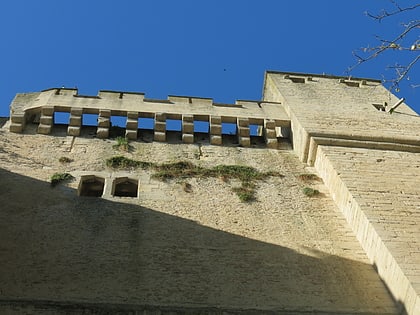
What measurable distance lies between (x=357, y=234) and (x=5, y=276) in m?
4.95

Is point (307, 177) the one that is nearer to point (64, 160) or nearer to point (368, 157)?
point (368, 157)

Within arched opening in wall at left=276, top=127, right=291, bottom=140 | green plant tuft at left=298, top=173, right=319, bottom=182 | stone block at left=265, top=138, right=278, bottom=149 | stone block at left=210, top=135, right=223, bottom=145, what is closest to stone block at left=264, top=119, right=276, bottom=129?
arched opening in wall at left=276, top=127, right=291, bottom=140

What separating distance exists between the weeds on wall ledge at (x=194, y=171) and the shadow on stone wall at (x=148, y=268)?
53.7 inches

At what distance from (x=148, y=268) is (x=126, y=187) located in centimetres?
268

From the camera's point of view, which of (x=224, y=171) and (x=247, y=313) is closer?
(x=247, y=313)

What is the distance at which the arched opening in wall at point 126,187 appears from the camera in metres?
9.97

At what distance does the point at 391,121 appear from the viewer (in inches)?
480

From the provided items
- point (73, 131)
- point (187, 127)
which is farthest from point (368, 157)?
point (73, 131)

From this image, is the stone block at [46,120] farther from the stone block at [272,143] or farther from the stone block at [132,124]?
the stone block at [272,143]

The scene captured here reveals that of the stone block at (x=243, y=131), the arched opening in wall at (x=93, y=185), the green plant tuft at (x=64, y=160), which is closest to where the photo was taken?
the arched opening in wall at (x=93, y=185)

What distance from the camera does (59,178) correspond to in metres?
9.66

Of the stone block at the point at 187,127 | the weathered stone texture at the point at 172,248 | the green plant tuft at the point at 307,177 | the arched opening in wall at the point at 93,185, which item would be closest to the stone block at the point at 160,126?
the stone block at the point at 187,127

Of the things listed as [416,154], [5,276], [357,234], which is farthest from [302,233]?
[5,276]

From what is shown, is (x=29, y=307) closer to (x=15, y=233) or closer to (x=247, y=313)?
(x=15, y=233)
